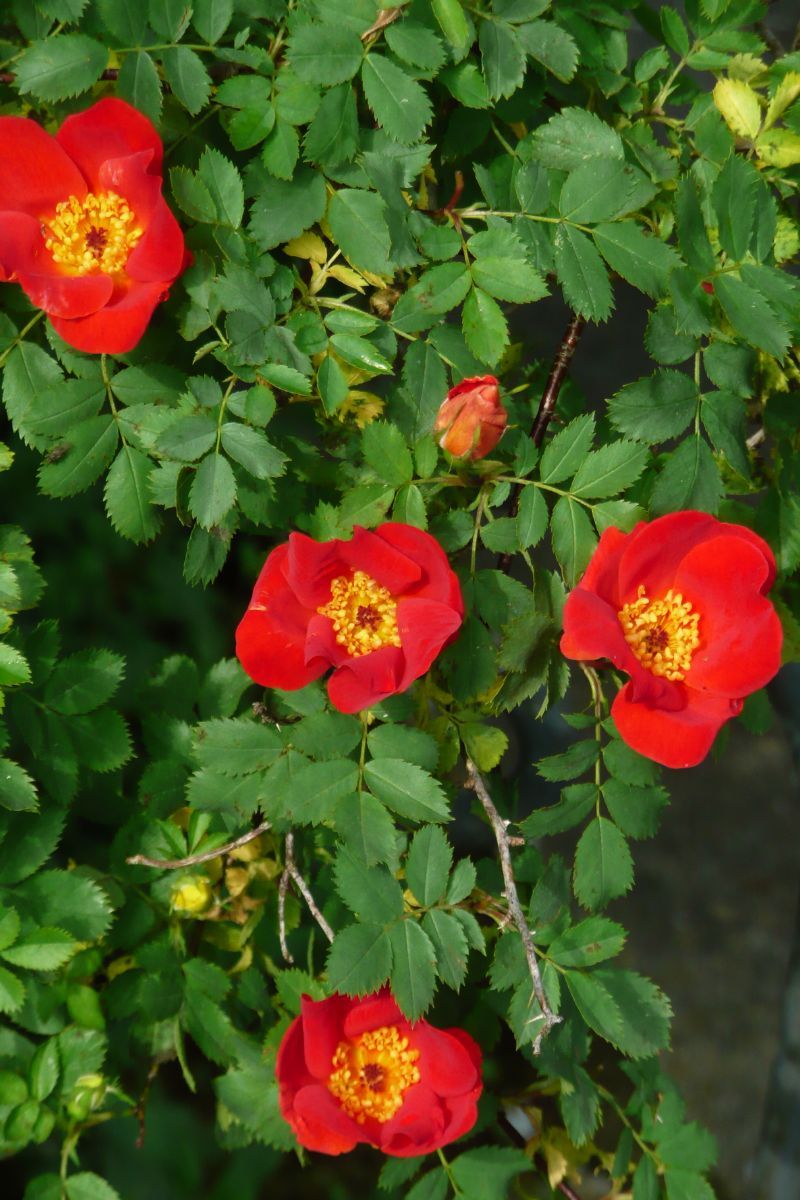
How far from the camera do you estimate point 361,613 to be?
0.75 metres

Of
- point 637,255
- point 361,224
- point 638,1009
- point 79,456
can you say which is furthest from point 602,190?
point 638,1009

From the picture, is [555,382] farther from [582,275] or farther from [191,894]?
[191,894]

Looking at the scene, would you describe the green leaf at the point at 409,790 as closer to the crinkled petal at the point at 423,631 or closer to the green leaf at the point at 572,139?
the crinkled petal at the point at 423,631

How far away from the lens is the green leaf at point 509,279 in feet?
2.33

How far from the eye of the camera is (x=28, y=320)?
76 centimetres

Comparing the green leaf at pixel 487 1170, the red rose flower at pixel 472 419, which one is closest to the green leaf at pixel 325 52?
the red rose flower at pixel 472 419

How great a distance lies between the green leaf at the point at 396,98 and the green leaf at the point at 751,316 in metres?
0.22

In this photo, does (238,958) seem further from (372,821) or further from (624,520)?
(624,520)

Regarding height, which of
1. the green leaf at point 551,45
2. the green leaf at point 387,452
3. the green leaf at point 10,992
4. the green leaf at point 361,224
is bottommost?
the green leaf at point 10,992

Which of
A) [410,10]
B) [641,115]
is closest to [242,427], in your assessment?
[410,10]

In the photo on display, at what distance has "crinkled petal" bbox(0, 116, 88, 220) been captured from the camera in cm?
68

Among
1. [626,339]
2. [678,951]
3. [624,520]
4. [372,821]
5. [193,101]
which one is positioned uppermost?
[193,101]

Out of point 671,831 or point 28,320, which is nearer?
point 28,320

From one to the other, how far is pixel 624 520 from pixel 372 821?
0.26 m
